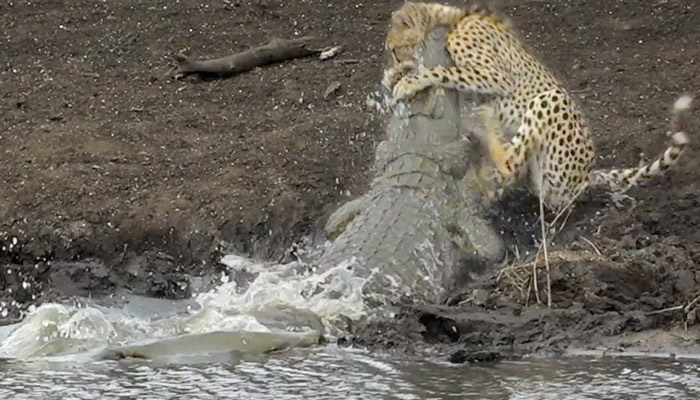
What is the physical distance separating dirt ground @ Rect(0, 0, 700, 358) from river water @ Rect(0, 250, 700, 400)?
385 millimetres

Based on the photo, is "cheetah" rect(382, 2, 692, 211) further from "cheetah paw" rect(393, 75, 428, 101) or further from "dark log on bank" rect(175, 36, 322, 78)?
"dark log on bank" rect(175, 36, 322, 78)

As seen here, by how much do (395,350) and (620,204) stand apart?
257 centimetres

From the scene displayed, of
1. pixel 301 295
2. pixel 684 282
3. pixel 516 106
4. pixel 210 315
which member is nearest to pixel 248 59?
pixel 516 106

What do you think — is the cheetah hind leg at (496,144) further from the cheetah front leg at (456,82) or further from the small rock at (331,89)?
the small rock at (331,89)

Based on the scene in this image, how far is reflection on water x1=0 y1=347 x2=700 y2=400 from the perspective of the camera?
650cm

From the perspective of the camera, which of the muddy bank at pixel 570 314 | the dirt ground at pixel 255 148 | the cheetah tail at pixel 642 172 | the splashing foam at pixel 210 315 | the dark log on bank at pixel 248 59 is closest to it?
the muddy bank at pixel 570 314

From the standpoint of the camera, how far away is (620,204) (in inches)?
377

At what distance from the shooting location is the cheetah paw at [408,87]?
908 centimetres

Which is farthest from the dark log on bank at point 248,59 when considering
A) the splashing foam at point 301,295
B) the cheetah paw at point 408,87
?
the splashing foam at point 301,295

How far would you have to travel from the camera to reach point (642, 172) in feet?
31.3

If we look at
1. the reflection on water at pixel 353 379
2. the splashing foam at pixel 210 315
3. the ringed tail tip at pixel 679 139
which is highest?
the ringed tail tip at pixel 679 139

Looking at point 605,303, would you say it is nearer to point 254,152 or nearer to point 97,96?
point 254,152

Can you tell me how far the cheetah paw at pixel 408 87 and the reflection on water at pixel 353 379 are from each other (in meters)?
2.11

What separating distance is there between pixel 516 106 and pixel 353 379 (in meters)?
3.09
